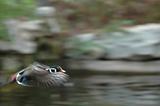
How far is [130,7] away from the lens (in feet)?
41.4

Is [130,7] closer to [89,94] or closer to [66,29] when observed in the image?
[66,29]

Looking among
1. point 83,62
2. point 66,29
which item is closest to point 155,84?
point 83,62

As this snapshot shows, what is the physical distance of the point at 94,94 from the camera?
859cm

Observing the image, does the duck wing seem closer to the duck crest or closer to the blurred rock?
the duck crest

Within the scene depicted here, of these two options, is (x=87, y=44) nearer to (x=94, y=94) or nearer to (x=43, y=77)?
(x=94, y=94)

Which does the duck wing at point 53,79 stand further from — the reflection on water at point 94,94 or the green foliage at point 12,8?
the green foliage at point 12,8

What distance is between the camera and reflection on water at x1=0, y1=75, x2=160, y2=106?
314 inches

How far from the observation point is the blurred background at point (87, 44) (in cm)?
897

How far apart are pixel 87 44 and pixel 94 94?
8.85ft

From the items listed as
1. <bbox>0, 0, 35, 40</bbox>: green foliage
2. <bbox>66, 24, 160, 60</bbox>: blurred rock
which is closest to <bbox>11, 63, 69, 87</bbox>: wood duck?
<bbox>0, 0, 35, 40</bbox>: green foliage

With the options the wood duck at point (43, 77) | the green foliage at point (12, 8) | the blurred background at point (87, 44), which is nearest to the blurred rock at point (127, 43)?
the blurred background at point (87, 44)

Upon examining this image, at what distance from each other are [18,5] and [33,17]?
118cm

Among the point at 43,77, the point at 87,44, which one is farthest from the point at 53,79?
the point at 87,44

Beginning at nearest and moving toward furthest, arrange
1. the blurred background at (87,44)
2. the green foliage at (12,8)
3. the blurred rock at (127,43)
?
the blurred background at (87,44), the green foliage at (12,8), the blurred rock at (127,43)
